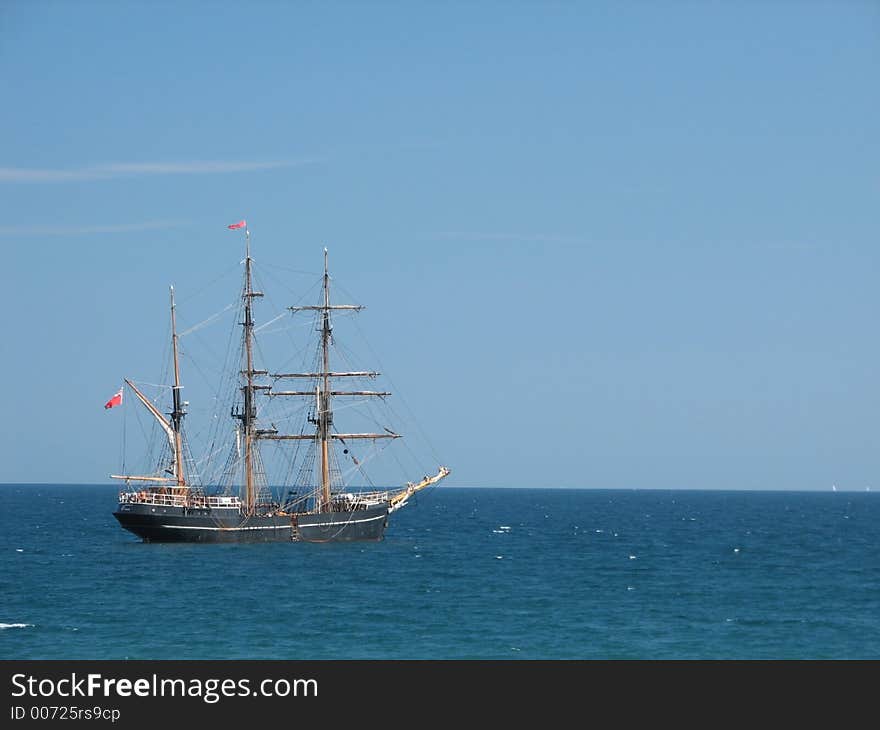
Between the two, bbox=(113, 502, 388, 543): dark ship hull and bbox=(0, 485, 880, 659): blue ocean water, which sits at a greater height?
bbox=(113, 502, 388, 543): dark ship hull

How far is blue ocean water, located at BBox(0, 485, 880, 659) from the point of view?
2007 inches

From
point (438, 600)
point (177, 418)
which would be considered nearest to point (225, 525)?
point (177, 418)

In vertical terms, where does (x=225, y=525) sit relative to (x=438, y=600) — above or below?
above

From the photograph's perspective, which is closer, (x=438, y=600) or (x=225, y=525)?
(x=438, y=600)

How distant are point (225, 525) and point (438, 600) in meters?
40.3

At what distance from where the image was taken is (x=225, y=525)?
10181 cm

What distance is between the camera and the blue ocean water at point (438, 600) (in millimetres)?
50969

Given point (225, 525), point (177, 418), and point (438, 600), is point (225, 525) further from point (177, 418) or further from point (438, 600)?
point (438, 600)

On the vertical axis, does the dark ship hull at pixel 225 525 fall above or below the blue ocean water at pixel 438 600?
above

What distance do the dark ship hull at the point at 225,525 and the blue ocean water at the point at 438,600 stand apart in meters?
1.91

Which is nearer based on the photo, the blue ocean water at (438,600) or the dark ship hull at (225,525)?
the blue ocean water at (438,600)

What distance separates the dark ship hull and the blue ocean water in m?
1.91
